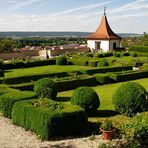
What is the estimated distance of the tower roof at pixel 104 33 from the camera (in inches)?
2088

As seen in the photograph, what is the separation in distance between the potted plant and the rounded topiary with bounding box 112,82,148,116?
10.9 ft

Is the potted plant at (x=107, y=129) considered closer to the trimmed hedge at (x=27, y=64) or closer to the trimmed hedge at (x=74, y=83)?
the trimmed hedge at (x=74, y=83)

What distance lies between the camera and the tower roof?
53044 millimetres

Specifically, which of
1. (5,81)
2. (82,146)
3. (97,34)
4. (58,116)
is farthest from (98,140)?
(97,34)

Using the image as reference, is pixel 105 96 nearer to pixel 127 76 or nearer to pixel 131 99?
pixel 131 99

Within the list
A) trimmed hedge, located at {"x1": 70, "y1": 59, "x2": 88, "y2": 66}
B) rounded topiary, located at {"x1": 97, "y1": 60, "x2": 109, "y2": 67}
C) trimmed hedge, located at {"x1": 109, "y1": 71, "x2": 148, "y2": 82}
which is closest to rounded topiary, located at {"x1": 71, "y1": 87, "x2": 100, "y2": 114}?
trimmed hedge, located at {"x1": 109, "y1": 71, "x2": 148, "y2": 82}

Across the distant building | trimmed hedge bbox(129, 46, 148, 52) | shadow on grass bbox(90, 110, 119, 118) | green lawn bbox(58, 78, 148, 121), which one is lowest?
green lawn bbox(58, 78, 148, 121)

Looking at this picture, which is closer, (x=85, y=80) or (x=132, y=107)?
(x=132, y=107)

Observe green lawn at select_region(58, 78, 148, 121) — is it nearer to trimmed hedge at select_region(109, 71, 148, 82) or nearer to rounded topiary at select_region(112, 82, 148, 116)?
rounded topiary at select_region(112, 82, 148, 116)

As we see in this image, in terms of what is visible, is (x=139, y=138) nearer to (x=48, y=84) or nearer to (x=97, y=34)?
(x=48, y=84)

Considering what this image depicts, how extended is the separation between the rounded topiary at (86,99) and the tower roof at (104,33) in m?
37.1

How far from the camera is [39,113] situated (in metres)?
12.5

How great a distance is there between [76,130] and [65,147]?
1594 millimetres

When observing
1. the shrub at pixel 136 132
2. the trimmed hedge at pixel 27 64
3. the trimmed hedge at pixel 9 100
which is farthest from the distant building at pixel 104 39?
the shrub at pixel 136 132
